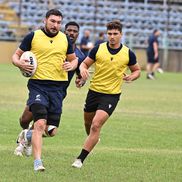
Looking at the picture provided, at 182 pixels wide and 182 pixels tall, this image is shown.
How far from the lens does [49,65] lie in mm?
10164

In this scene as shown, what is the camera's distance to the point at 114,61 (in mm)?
10641

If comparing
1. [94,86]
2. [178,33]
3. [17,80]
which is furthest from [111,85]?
[178,33]

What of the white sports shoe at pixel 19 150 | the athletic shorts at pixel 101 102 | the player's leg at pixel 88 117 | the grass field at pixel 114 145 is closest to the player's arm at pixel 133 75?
the athletic shorts at pixel 101 102

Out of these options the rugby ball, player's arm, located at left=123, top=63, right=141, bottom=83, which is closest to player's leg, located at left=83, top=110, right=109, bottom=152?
player's arm, located at left=123, top=63, right=141, bottom=83

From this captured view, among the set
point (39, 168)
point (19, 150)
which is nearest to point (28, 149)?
point (19, 150)

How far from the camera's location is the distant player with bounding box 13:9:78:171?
9984 millimetres

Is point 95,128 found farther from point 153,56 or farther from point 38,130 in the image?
point 153,56

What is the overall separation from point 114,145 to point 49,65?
3.16 m

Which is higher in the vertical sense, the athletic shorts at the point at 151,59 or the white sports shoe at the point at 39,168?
the white sports shoe at the point at 39,168

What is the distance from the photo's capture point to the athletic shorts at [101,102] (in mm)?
10484

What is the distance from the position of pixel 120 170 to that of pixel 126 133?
187 inches

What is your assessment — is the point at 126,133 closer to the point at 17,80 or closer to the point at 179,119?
the point at 179,119

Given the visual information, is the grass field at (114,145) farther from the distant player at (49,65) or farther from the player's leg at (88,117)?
the distant player at (49,65)

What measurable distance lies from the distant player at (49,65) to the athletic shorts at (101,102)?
59 cm
